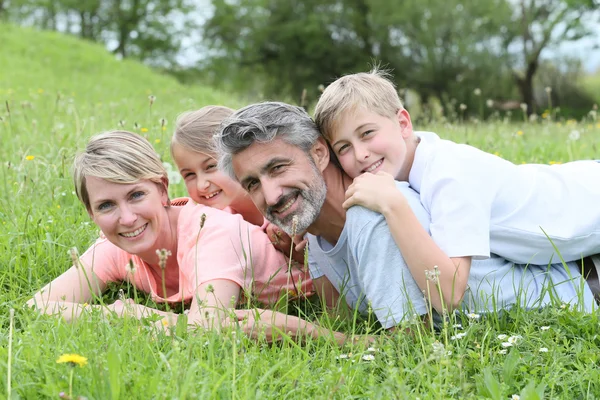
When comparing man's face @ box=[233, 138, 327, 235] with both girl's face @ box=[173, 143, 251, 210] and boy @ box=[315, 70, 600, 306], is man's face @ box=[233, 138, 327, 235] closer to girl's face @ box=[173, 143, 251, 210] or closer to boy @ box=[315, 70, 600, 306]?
boy @ box=[315, 70, 600, 306]

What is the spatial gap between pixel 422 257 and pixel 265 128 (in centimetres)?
90

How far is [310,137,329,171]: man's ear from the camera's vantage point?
329cm

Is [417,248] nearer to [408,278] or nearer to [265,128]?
[408,278]

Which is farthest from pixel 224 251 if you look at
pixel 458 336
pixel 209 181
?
pixel 458 336

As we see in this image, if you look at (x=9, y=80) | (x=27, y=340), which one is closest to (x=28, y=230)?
(x=27, y=340)

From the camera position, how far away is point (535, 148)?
6.26m

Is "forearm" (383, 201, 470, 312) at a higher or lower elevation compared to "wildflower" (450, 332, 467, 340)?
higher

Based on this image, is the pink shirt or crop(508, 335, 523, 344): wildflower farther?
the pink shirt

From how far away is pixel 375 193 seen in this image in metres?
2.89

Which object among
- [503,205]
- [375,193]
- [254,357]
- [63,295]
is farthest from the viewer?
[63,295]

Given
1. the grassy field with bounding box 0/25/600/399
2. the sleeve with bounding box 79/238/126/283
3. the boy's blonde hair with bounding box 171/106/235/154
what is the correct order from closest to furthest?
the grassy field with bounding box 0/25/600/399
the sleeve with bounding box 79/238/126/283
the boy's blonde hair with bounding box 171/106/235/154

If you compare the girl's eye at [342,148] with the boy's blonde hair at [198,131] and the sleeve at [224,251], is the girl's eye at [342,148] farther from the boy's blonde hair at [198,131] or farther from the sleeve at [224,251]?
the boy's blonde hair at [198,131]

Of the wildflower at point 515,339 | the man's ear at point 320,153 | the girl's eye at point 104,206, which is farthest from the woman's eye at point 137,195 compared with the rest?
the wildflower at point 515,339

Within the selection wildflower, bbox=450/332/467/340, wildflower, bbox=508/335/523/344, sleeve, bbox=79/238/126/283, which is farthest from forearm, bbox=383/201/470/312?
sleeve, bbox=79/238/126/283
